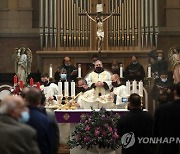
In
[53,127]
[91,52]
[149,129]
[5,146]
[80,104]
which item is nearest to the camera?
[5,146]

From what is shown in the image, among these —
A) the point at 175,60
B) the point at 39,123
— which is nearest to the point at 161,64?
the point at 175,60

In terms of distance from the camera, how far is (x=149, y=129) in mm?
7422

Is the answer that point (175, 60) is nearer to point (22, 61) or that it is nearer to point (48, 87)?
point (22, 61)

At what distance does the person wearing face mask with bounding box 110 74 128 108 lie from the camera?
11.8 metres

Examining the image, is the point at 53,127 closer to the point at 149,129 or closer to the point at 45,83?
the point at 149,129

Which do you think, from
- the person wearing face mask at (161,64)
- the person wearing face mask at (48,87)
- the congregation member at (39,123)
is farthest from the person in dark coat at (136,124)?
the person wearing face mask at (161,64)

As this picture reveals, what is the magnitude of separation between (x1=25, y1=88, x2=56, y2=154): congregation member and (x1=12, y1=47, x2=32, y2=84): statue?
1203cm

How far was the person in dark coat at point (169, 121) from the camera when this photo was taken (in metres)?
7.26

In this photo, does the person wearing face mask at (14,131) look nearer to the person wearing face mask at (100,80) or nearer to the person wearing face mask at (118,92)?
the person wearing face mask at (118,92)

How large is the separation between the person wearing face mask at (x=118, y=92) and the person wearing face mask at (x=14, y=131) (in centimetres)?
659

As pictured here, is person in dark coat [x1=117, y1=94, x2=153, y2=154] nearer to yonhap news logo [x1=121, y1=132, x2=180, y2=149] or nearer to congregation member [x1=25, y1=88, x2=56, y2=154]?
yonhap news logo [x1=121, y1=132, x2=180, y2=149]

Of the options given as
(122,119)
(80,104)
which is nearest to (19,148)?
(122,119)

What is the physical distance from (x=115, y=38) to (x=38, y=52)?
2.84 metres

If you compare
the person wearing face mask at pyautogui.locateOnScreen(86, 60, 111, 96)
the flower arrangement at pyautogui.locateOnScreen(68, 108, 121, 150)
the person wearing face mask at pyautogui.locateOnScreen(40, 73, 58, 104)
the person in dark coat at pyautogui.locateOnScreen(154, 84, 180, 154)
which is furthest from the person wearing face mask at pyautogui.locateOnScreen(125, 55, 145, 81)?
the person in dark coat at pyautogui.locateOnScreen(154, 84, 180, 154)
